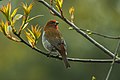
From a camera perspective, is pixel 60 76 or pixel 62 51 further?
pixel 60 76

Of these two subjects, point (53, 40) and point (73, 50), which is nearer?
point (53, 40)

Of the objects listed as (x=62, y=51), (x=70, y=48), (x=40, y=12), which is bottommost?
(x=70, y=48)

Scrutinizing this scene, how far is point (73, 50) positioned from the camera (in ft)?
43.4

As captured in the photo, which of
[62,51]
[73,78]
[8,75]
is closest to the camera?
[62,51]

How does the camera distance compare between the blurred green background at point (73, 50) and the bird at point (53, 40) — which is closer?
the bird at point (53, 40)

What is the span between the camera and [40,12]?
531 inches

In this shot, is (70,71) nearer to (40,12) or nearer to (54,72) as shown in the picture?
(54,72)

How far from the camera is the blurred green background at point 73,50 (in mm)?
12977

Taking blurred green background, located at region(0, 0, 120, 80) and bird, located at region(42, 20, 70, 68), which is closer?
bird, located at region(42, 20, 70, 68)

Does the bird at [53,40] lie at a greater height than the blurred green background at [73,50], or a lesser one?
greater

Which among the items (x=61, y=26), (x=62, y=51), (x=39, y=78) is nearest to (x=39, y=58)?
(x=39, y=78)

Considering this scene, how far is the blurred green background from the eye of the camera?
12977 mm

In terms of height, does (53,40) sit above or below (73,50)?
above

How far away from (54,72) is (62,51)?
9.51 meters
